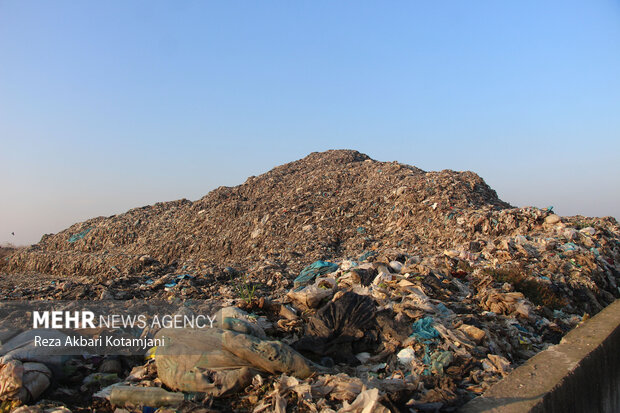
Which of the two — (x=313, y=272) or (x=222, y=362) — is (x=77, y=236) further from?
(x=222, y=362)

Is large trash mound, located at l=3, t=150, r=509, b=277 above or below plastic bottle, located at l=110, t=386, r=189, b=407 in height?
above

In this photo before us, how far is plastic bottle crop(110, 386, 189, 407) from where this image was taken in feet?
8.49

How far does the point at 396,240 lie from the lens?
9.26 meters

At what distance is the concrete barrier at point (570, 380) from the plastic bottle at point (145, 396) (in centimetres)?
178

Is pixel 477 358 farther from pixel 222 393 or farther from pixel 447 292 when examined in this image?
pixel 222 393

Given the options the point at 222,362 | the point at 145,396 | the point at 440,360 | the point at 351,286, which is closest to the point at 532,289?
the point at 351,286

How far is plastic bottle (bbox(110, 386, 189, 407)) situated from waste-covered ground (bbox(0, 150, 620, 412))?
56 millimetres

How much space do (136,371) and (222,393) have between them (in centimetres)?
89

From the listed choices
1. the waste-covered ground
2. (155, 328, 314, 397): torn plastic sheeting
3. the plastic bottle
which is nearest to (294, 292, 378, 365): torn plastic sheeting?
the waste-covered ground

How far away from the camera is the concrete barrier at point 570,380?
8.07 ft

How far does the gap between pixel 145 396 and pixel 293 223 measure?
8247 millimetres

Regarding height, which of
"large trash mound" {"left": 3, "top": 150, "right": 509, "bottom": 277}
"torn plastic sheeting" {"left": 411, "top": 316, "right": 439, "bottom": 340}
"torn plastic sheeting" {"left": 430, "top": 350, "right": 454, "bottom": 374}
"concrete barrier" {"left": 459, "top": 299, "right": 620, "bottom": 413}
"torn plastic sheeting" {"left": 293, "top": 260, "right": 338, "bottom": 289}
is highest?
"large trash mound" {"left": 3, "top": 150, "right": 509, "bottom": 277}

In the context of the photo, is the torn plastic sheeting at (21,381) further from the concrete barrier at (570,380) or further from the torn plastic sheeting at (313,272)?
the torn plastic sheeting at (313,272)

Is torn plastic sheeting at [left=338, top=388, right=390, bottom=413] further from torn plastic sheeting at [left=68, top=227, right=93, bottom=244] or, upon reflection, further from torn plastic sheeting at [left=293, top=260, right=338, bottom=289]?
torn plastic sheeting at [left=68, top=227, right=93, bottom=244]
